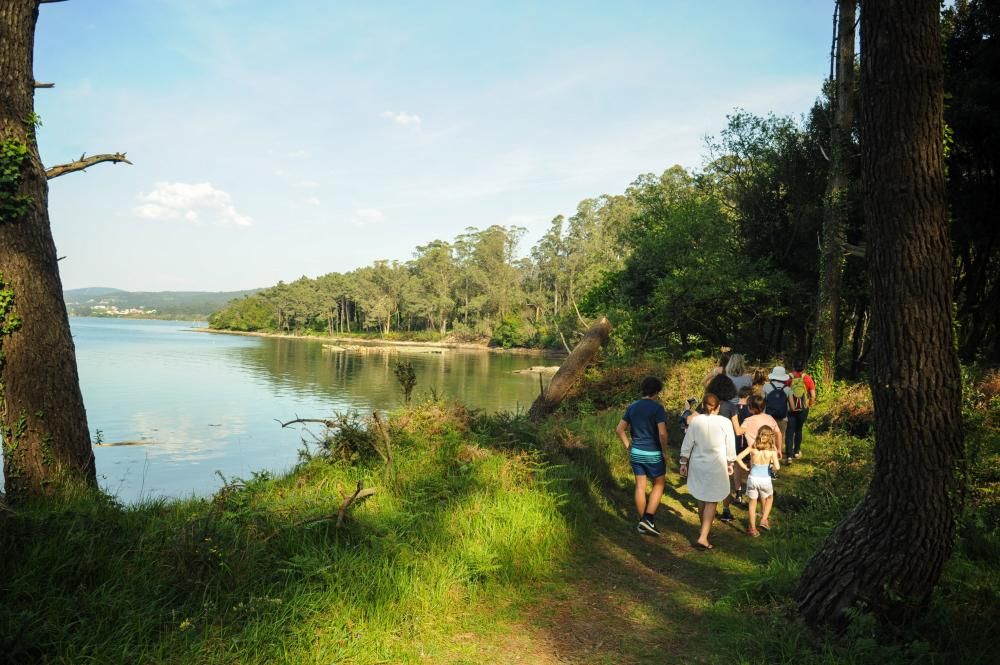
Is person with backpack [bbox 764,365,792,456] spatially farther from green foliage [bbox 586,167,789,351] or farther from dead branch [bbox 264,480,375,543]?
green foliage [bbox 586,167,789,351]

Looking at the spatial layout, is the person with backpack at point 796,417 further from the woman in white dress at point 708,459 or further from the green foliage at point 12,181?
the green foliage at point 12,181

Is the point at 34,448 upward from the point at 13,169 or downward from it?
downward

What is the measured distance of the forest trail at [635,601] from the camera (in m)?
3.80

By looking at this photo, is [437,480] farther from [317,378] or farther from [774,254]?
[317,378]

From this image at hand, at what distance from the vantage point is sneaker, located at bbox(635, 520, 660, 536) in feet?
20.1

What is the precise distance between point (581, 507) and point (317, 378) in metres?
34.5

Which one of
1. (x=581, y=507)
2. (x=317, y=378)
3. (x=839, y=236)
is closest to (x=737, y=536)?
(x=581, y=507)

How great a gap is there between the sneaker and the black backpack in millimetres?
3273

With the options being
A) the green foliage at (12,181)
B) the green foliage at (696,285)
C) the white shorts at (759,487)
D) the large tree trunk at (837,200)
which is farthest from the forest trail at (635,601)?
the green foliage at (696,285)

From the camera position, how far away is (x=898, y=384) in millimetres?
3586

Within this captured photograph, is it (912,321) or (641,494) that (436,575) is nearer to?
(641,494)

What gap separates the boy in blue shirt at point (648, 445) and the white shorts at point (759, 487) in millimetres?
1006

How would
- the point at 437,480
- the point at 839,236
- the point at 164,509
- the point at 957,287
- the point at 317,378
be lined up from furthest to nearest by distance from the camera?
the point at 317,378 < the point at 957,287 < the point at 839,236 < the point at 437,480 < the point at 164,509

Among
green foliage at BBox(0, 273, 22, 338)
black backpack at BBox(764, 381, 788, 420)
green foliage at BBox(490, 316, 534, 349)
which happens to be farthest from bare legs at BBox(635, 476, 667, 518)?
green foliage at BBox(490, 316, 534, 349)
